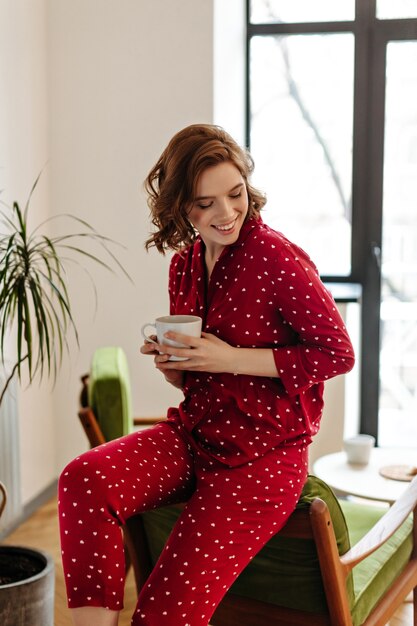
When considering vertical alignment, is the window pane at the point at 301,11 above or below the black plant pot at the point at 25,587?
above

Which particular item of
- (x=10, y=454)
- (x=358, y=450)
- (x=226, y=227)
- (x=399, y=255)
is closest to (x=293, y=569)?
(x=226, y=227)

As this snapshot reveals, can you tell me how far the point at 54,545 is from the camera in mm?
3189

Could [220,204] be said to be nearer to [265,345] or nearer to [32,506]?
[265,345]

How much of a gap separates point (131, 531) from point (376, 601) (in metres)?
0.57

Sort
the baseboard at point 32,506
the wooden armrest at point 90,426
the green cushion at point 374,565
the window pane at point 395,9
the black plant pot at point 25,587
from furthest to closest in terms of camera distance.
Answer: the window pane at point 395,9, the baseboard at point 32,506, the wooden armrest at point 90,426, the black plant pot at point 25,587, the green cushion at point 374,565

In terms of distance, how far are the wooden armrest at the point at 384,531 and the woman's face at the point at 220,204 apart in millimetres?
660

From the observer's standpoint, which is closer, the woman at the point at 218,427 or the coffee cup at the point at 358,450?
the woman at the point at 218,427

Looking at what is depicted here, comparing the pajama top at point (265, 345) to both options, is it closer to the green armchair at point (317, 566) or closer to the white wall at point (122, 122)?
the green armchair at point (317, 566)

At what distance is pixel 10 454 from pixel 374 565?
1.58m

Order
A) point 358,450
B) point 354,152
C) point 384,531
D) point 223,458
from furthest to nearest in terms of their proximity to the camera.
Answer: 1. point 354,152
2. point 358,450
3. point 384,531
4. point 223,458

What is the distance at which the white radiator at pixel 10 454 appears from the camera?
3.08 metres

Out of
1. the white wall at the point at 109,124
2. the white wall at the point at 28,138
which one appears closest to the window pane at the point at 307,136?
the white wall at the point at 109,124

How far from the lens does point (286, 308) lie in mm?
1615

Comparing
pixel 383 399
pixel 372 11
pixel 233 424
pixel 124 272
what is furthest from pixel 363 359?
pixel 233 424
